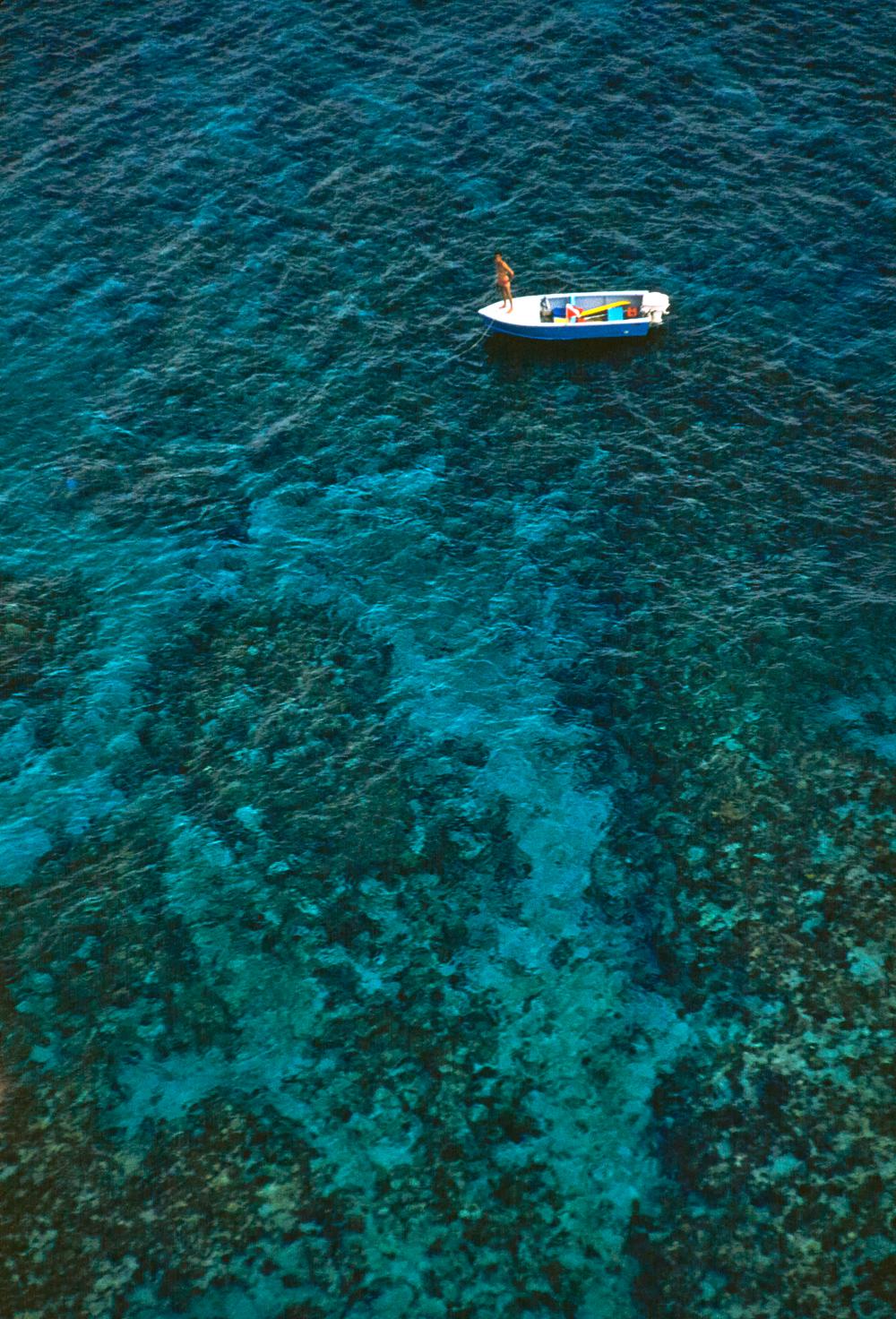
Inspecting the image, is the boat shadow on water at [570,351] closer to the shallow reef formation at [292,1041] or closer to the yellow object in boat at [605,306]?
the yellow object in boat at [605,306]

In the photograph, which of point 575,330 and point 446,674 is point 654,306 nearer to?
point 575,330

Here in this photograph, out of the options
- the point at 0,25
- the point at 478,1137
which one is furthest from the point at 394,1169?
the point at 0,25

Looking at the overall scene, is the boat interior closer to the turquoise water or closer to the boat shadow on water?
the boat shadow on water

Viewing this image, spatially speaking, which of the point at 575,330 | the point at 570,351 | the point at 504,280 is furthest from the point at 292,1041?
the point at 504,280

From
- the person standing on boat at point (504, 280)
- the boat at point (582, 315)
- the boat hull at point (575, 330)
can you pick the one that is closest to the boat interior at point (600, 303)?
the boat at point (582, 315)

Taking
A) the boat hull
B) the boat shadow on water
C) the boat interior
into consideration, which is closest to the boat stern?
the boat interior

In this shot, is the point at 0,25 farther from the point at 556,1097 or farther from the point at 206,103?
the point at 556,1097
